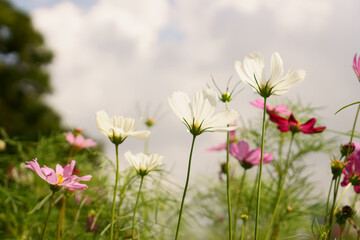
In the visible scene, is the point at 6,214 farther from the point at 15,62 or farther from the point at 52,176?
the point at 15,62

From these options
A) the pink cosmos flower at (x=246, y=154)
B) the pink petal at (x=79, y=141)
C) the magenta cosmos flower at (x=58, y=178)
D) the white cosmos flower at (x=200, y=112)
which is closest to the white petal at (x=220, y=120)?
the white cosmos flower at (x=200, y=112)

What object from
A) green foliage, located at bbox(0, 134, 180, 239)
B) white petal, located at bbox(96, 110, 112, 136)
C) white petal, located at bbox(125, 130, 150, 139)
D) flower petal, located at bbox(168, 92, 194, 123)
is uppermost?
flower petal, located at bbox(168, 92, 194, 123)

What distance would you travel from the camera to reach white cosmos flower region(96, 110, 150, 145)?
16.1 inches

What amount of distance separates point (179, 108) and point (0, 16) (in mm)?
7680

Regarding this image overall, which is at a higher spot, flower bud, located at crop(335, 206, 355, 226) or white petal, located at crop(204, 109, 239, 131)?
white petal, located at crop(204, 109, 239, 131)

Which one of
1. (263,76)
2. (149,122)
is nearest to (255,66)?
(263,76)

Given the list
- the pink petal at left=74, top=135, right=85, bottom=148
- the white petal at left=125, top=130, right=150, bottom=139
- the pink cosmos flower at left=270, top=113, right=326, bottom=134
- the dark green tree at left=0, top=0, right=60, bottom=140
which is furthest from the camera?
the dark green tree at left=0, top=0, right=60, bottom=140

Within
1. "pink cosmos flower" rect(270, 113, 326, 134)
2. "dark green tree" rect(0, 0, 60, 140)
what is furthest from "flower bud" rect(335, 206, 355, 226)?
"dark green tree" rect(0, 0, 60, 140)

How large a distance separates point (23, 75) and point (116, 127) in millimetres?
7289

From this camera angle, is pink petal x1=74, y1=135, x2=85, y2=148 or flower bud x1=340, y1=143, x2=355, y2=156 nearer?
flower bud x1=340, y1=143, x2=355, y2=156

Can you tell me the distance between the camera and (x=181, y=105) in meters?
0.40

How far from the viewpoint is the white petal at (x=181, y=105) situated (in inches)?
15.6

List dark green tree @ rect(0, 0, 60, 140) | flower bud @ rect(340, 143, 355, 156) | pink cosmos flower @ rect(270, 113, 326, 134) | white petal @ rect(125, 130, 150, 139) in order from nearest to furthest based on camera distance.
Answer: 1. white petal @ rect(125, 130, 150, 139)
2. flower bud @ rect(340, 143, 355, 156)
3. pink cosmos flower @ rect(270, 113, 326, 134)
4. dark green tree @ rect(0, 0, 60, 140)

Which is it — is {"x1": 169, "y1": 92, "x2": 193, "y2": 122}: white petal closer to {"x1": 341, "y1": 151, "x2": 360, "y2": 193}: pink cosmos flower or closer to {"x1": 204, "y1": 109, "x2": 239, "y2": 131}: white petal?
{"x1": 204, "y1": 109, "x2": 239, "y2": 131}: white petal
